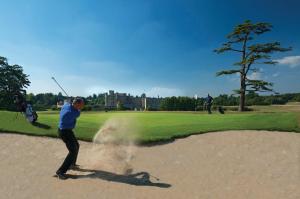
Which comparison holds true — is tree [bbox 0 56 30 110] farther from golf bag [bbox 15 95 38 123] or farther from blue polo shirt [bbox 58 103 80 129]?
blue polo shirt [bbox 58 103 80 129]

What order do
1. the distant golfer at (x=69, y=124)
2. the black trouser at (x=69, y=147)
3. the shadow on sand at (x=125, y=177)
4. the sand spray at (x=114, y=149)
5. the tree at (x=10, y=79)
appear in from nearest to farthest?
the shadow on sand at (x=125, y=177), the black trouser at (x=69, y=147), the distant golfer at (x=69, y=124), the sand spray at (x=114, y=149), the tree at (x=10, y=79)

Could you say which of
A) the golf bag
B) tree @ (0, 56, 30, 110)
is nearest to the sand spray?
the golf bag

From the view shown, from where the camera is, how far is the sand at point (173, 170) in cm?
888

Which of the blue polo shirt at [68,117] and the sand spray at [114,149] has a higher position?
the blue polo shirt at [68,117]

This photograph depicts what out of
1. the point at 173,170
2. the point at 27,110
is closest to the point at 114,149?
the point at 173,170

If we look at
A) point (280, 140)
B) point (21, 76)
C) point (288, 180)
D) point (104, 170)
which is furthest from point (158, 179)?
point (21, 76)

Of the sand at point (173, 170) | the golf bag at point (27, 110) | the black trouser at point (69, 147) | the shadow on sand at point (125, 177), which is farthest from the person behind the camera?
the golf bag at point (27, 110)

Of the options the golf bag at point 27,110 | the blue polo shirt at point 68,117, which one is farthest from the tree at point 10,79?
the blue polo shirt at point 68,117

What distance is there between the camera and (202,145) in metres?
14.2

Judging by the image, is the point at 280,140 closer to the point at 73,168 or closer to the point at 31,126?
the point at 73,168

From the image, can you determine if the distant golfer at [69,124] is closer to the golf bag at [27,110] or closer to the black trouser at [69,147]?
the black trouser at [69,147]

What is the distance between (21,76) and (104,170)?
84562 mm

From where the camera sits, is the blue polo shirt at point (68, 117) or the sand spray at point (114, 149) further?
the sand spray at point (114, 149)

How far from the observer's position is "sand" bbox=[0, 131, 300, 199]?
29.1 ft
